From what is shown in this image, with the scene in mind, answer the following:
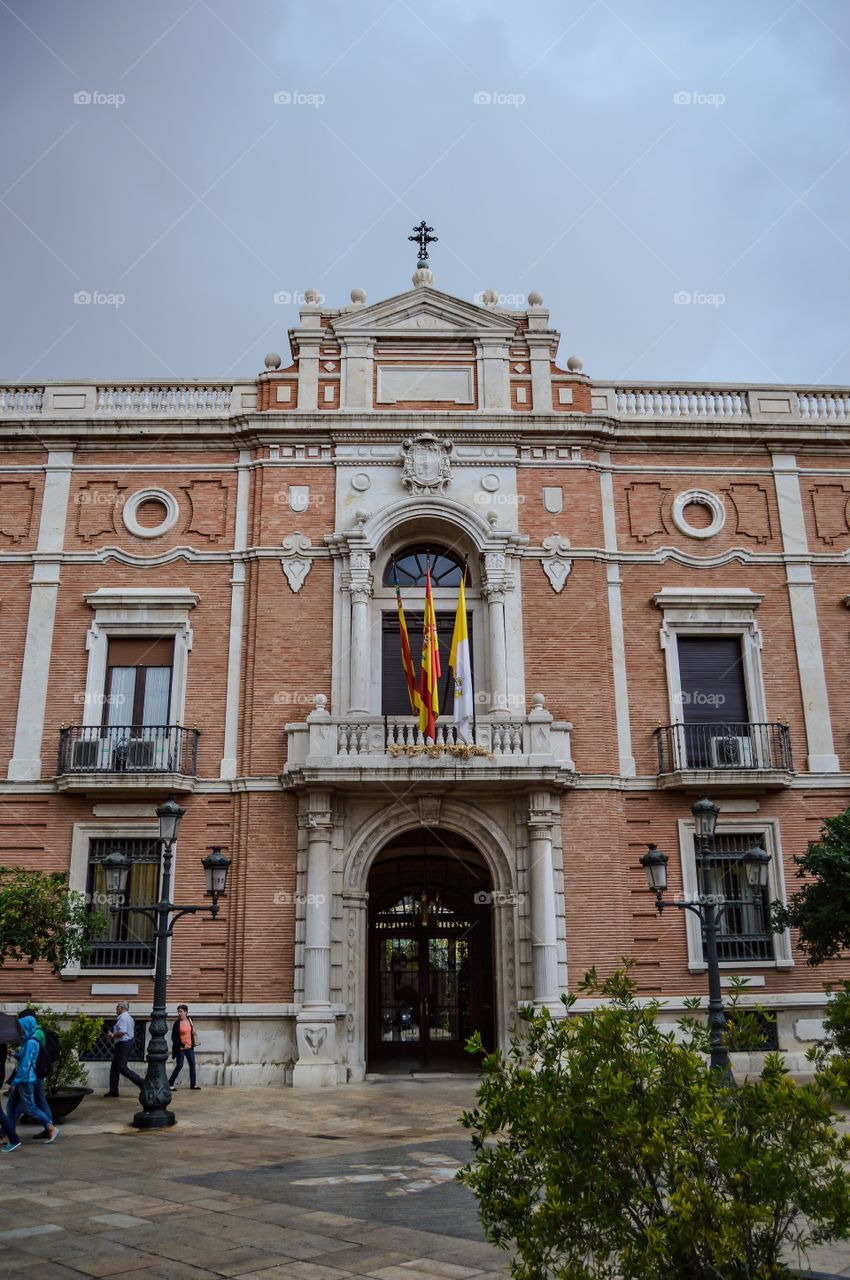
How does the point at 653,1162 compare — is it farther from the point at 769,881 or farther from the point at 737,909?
the point at 769,881

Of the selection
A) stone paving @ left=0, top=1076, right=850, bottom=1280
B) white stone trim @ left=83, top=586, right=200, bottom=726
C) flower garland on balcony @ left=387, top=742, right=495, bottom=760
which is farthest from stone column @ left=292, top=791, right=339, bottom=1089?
white stone trim @ left=83, top=586, right=200, bottom=726

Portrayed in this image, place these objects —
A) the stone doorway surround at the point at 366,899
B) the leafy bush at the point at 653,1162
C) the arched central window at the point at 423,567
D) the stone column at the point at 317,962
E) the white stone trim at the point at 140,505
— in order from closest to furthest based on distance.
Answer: the leafy bush at the point at 653,1162, the stone column at the point at 317,962, the stone doorway surround at the point at 366,899, the white stone trim at the point at 140,505, the arched central window at the point at 423,567

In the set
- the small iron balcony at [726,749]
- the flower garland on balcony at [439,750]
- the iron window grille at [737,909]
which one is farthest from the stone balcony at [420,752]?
the iron window grille at [737,909]

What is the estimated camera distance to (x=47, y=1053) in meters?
11.7

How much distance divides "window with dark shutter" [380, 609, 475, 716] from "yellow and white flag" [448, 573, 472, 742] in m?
0.88

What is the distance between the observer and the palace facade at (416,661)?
17.4 m

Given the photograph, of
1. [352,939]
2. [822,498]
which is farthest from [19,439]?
[822,498]

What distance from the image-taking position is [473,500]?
64.6 ft

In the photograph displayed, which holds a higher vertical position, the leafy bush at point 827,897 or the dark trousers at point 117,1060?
the leafy bush at point 827,897

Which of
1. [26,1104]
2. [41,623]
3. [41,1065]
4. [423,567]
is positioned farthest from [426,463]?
[26,1104]

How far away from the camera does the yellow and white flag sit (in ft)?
57.6

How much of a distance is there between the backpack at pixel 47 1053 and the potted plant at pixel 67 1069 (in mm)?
498

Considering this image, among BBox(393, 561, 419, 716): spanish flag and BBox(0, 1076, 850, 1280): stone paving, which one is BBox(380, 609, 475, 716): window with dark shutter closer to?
BBox(393, 561, 419, 716): spanish flag

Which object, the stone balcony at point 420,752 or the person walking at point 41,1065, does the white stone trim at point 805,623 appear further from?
the person walking at point 41,1065
